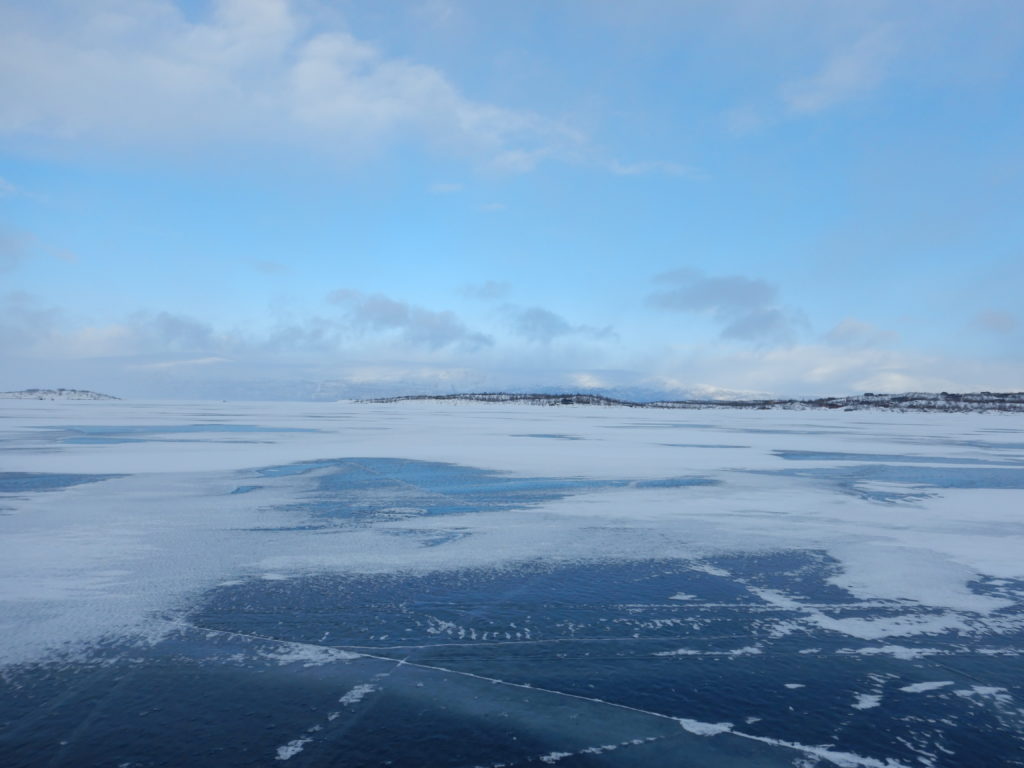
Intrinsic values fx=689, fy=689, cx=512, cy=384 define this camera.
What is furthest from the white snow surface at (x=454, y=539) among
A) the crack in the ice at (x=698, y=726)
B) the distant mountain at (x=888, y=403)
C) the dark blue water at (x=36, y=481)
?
the distant mountain at (x=888, y=403)

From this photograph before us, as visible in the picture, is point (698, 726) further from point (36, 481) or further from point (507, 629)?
point (36, 481)

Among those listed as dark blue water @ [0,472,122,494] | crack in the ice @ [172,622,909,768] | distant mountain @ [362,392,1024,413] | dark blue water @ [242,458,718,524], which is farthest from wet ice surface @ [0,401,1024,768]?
distant mountain @ [362,392,1024,413]

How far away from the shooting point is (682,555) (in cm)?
605

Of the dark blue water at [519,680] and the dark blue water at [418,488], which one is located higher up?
the dark blue water at [418,488]

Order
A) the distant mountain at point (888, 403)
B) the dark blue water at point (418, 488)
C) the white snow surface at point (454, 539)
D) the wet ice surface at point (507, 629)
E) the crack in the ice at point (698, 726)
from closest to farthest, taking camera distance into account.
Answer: the crack in the ice at point (698, 726) → the wet ice surface at point (507, 629) → the white snow surface at point (454, 539) → the dark blue water at point (418, 488) → the distant mountain at point (888, 403)

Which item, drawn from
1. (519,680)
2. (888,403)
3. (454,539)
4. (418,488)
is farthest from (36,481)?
(888,403)

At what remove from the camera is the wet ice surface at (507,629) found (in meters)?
3.00

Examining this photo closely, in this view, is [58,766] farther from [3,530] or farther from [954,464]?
[954,464]

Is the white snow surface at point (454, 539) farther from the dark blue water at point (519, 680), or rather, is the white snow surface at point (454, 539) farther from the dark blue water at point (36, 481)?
the dark blue water at point (36, 481)

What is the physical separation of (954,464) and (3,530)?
50.7 ft

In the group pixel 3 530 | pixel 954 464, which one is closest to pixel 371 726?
pixel 3 530

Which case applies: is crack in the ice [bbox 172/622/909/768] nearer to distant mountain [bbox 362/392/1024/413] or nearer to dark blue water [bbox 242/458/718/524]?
dark blue water [bbox 242/458/718/524]

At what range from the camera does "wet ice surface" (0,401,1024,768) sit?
300 centimetres

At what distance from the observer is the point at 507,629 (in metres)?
4.22
